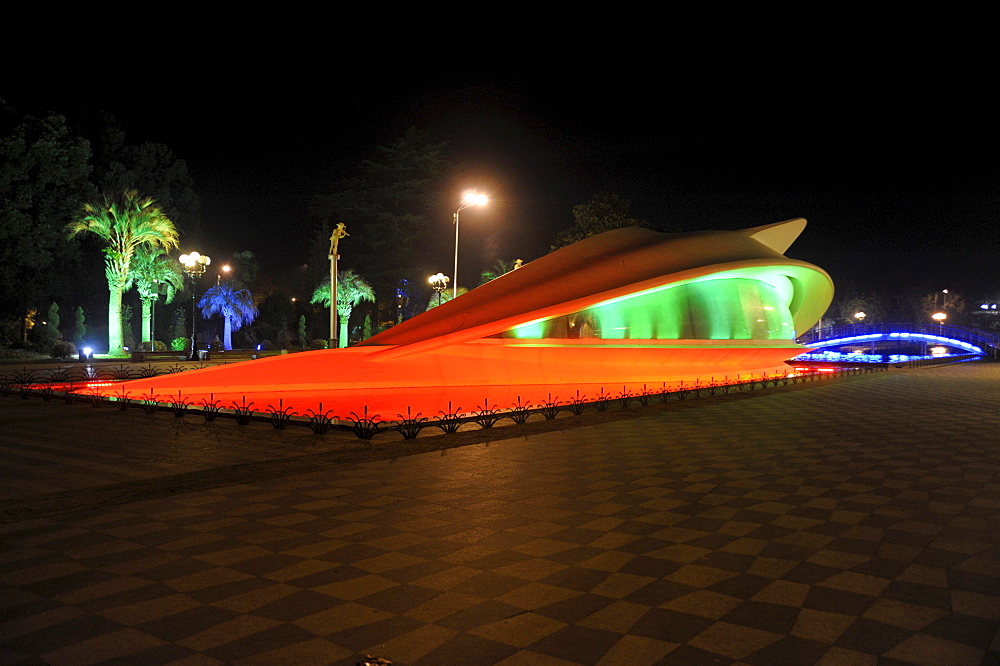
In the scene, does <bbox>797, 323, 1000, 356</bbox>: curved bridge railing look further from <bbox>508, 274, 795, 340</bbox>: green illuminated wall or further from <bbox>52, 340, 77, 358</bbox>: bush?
<bbox>52, 340, 77, 358</bbox>: bush

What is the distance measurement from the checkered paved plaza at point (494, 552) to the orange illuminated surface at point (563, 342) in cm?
643

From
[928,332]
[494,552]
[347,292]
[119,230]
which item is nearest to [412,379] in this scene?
[494,552]

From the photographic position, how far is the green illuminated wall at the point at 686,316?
1845cm

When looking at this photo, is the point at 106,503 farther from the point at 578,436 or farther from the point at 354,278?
the point at 354,278

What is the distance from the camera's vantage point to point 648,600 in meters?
3.94

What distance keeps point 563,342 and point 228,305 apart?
32585 millimetres

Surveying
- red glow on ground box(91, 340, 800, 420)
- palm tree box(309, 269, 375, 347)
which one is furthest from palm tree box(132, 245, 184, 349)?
red glow on ground box(91, 340, 800, 420)

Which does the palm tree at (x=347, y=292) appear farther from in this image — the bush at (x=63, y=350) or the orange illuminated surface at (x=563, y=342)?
the orange illuminated surface at (x=563, y=342)

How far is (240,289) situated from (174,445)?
39.3 metres

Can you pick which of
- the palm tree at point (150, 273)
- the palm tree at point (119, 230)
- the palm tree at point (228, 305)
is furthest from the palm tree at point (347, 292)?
the palm tree at point (119, 230)

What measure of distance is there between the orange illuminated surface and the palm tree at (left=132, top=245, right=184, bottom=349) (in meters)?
22.2

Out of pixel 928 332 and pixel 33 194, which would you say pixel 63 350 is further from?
pixel 928 332

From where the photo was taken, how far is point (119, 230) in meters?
34.5

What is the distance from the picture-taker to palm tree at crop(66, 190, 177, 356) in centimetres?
3388
